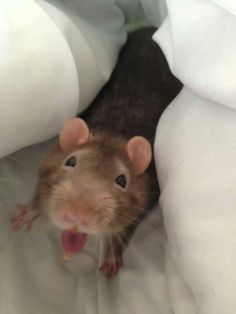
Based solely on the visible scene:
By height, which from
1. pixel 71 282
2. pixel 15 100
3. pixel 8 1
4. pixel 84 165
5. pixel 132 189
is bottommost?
pixel 71 282

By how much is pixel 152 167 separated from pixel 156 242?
196mm

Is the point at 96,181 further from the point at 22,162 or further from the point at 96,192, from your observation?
the point at 22,162

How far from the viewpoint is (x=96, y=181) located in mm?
958

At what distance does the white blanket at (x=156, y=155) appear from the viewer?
86cm

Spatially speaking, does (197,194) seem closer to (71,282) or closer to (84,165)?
(84,165)

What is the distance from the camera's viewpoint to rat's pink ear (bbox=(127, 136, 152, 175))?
1.07 m

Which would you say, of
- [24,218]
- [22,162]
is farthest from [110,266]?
[22,162]

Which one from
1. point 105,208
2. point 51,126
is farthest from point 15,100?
point 105,208

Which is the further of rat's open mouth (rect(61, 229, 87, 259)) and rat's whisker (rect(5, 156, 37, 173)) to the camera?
rat's whisker (rect(5, 156, 37, 173))

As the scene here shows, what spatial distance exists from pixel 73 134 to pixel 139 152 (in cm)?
15

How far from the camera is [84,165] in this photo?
1.00 meters

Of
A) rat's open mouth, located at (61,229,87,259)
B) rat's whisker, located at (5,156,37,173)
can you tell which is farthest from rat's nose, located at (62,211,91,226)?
rat's whisker, located at (5,156,37,173)

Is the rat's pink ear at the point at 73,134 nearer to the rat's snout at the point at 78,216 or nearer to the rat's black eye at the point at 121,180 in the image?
the rat's black eye at the point at 121,180

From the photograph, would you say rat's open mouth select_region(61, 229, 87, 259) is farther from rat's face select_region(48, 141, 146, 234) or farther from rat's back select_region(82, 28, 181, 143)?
rat's back select_region(82, 28, 181, 143)
